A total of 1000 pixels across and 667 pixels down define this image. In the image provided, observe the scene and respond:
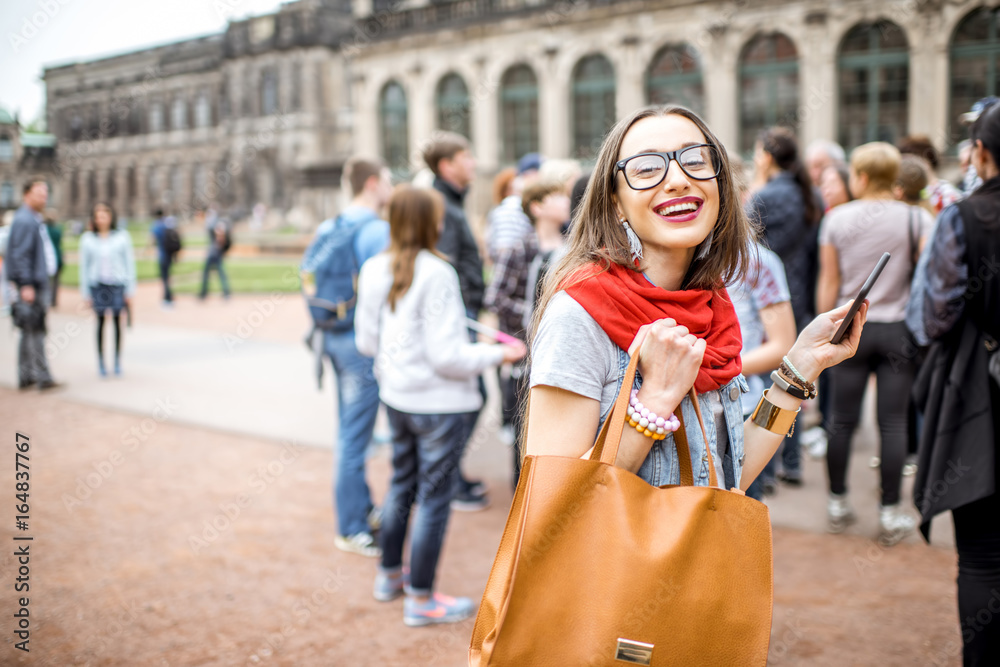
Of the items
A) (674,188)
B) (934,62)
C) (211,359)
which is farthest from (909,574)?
(934,62)

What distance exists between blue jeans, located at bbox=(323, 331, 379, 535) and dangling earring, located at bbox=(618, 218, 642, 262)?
3.14 meters

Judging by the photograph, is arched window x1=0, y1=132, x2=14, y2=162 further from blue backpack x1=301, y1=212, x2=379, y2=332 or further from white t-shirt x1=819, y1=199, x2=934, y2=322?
white t-shirt x1=819, y1=199, x2=934, y2=322

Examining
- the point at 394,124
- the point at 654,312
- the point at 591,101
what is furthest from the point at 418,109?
the point at 654,312

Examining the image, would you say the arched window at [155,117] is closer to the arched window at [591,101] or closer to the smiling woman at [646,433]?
the arched window at [591,101]

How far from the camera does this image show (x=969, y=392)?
9.73 feet

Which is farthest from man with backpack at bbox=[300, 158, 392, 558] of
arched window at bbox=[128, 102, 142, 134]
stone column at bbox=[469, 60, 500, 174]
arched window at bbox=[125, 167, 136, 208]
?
arched window at bbox=[128, 102, 142, 134]

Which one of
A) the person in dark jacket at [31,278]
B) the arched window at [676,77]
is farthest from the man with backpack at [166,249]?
the arched window at [676,77]

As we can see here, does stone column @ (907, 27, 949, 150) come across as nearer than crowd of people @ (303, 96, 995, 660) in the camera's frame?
No

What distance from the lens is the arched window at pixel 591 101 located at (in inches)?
1104

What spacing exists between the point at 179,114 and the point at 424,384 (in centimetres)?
7292

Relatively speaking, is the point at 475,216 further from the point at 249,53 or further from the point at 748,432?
the point at 249,53

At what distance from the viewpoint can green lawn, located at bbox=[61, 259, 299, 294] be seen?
20172mm

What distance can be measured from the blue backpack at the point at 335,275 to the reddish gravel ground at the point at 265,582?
4.69 feet

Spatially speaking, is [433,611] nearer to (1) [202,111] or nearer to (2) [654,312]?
(2) [654,312]
